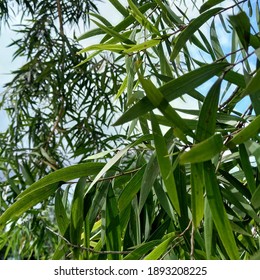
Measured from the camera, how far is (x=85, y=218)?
73 cm

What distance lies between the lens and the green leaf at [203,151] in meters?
0.43

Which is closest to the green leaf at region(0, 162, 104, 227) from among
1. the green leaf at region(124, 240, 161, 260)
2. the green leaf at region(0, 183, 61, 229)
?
Result: the green leaf at region(0, 183, 61, 229)

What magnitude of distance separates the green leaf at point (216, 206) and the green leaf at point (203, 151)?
0.08 metres

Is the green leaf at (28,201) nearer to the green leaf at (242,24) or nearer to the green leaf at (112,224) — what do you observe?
the green leaf at (112,224)

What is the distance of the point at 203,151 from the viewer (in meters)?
0.44

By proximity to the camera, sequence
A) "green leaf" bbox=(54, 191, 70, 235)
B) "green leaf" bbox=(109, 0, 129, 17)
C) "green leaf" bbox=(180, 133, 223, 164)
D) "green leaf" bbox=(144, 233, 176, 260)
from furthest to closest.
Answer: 1. "green leaf" bbox=(109, 0, 129, 17)
2. "green leaf" bbox=(54, 191, 70, 235)
3. "green leaf" bbox=(144, 233, 176, 260)
4. "green leaf" bbox=(180, 133, 223, 164)

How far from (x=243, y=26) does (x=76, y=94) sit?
212cm

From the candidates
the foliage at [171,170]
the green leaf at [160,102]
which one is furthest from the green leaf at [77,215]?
the green leaf at [160,102]

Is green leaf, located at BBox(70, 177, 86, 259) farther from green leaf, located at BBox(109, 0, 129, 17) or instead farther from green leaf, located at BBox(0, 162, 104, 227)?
green leaf, located at BBox(109, 0, 129, 17)

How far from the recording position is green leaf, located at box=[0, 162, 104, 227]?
68cm

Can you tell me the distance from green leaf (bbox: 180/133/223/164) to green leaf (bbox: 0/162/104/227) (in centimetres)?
25
